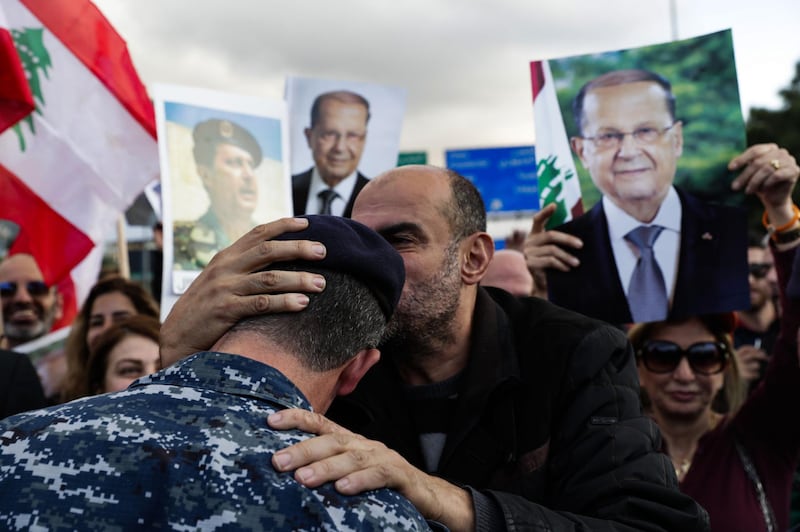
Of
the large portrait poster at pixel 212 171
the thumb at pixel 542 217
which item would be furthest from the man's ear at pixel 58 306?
the thumb at pixel 542 217

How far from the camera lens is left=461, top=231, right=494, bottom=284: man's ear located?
8.84 feet

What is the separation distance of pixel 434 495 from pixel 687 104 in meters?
2.20

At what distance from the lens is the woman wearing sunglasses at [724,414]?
3.33 meters

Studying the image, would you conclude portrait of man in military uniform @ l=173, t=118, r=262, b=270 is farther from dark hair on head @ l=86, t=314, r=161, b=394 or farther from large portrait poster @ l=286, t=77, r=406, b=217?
dark hair on head @ l=86, t=314, r=161, b=394

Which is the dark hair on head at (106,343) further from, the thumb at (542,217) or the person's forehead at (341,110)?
the thumb at (542,217)

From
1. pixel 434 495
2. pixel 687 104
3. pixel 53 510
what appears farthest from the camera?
pixel 687 104

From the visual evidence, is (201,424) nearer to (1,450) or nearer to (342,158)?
(1,450)

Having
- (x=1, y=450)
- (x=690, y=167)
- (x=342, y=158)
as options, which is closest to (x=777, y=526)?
(x=690, y=167)

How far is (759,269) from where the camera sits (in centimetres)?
651

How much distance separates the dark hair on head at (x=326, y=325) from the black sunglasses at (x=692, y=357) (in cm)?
240

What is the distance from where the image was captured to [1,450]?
56.4 inches

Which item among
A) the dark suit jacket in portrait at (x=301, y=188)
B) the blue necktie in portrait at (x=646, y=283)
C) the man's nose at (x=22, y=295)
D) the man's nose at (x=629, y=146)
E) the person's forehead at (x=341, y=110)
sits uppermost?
the person's forehead at (x=341, y=110)

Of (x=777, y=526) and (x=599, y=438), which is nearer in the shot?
(x=599, y=438)

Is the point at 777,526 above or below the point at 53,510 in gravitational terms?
below
